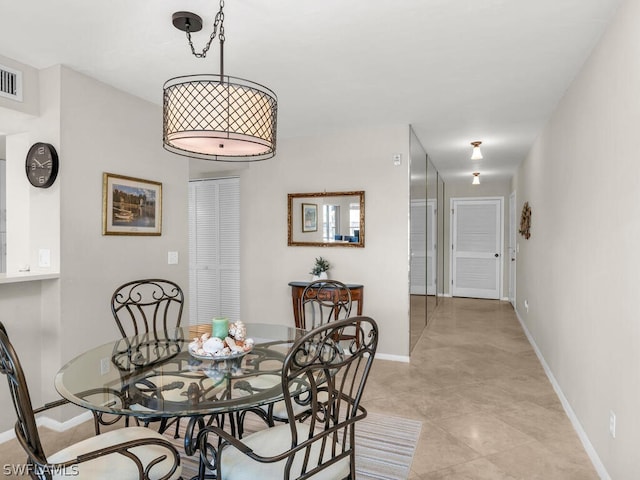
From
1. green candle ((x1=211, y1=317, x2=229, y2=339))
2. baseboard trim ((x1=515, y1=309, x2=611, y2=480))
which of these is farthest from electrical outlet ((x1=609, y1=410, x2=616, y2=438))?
green candle ((x1=211, y1=317, x2=229, y2=339))

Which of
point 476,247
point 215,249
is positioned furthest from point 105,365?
point 476,247

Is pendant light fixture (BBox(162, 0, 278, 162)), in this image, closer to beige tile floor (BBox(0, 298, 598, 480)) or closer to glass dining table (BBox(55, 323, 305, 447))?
glass dining table (BBox(55, 323, 305, 447))

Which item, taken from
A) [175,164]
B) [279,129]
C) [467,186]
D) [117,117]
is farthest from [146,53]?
[467,186]

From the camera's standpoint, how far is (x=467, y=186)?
8594mm

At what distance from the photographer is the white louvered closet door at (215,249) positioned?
5.19 metres

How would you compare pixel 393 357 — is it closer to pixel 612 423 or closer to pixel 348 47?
pixel 612 423

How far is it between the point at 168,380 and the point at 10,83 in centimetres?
226

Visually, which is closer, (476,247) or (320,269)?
(320,269)

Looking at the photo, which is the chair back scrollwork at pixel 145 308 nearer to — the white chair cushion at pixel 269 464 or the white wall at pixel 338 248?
the white wall at pixel 338 248

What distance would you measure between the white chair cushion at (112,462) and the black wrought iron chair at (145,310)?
1.07 ft

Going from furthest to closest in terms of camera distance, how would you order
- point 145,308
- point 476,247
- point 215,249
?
point 476,247
point 215,249
point 145,308

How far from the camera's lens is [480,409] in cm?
306

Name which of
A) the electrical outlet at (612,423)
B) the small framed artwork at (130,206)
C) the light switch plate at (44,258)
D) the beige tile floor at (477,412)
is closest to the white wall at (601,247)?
the electrical outlet at (612,423)

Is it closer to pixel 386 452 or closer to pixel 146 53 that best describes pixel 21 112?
pixel 146 53
